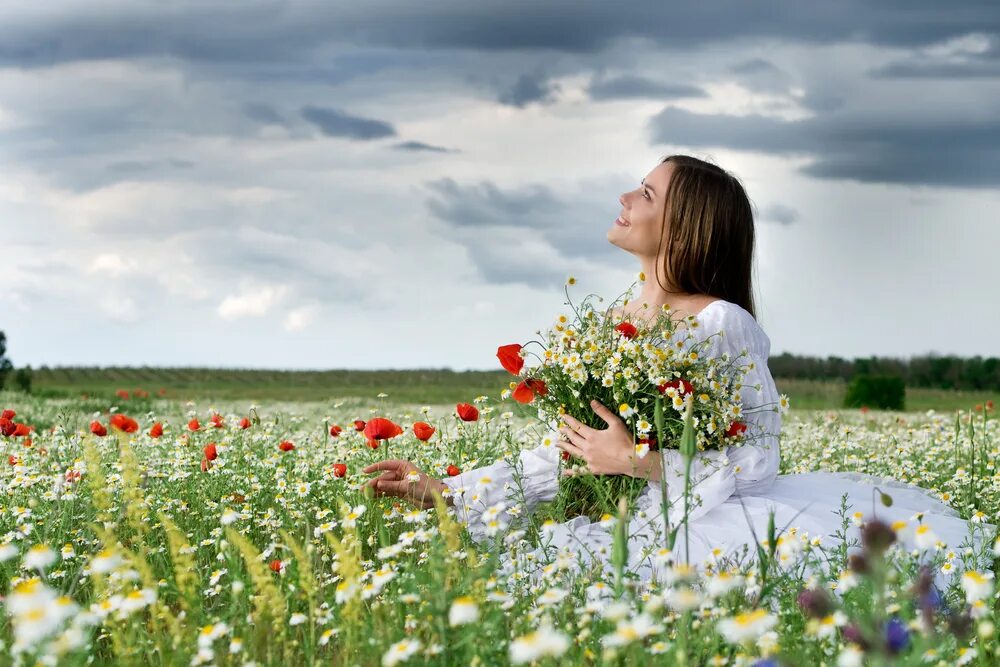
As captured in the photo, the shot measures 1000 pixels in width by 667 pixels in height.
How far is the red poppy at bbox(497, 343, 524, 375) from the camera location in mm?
4793

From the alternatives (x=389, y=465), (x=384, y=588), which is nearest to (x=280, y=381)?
(x=389, y=465)

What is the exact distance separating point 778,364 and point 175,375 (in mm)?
29896

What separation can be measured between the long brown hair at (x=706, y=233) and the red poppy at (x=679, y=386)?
0.93m

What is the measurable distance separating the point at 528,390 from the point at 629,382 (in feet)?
2.19

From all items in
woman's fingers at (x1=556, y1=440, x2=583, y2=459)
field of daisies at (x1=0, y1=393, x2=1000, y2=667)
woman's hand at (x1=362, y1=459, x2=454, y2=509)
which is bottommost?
field of daisies at (x1=0, y1=393, x2=1000, y2=667)

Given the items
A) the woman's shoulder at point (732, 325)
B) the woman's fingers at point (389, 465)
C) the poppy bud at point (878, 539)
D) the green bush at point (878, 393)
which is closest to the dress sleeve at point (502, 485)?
the woman's fingers at point (389, 465)

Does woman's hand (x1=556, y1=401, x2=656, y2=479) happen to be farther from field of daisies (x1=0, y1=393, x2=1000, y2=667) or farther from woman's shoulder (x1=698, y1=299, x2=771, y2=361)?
woman's shoulder (x1=698, y1=299, x2=771, y2=361)

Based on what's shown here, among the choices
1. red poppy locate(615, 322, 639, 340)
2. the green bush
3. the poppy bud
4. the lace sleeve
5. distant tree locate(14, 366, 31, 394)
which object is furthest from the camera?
distant tree locate(14, 366, 31, 394)

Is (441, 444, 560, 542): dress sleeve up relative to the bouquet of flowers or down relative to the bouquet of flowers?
down

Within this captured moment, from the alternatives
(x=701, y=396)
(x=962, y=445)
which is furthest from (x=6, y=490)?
(x=962, y=445)

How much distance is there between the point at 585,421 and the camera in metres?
4.86

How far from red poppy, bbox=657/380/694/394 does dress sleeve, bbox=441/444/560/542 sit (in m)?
0.77

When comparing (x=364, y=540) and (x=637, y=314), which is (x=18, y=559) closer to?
(x=364, y=540)

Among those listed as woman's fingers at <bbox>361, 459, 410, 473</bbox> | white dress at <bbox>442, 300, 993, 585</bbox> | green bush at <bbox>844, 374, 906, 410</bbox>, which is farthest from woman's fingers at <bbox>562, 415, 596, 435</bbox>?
green bush at <bbox>844, 374, 906, 410</bbox>
